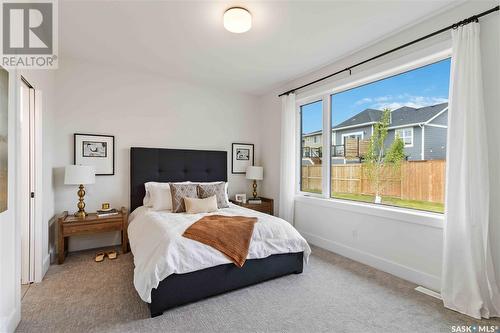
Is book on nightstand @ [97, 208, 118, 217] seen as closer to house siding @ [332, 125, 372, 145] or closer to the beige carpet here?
the beige carpet

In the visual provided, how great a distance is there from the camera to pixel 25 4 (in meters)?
2.13

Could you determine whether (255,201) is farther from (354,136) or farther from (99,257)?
(99,257)

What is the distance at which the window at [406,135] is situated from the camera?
283 centimetres

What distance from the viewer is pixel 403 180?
9.50 ft

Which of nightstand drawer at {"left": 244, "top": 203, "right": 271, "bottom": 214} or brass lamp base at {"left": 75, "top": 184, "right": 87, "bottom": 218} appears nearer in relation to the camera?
brass lamp base at {"left": 75, "top": 184, "right": 87, "bottom": 218}

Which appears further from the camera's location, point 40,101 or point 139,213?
point 139,213

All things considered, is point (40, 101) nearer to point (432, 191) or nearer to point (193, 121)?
point (193, 121)

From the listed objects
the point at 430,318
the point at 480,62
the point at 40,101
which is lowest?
the point at 430,318

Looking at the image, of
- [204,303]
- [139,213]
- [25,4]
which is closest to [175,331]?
[204,303]

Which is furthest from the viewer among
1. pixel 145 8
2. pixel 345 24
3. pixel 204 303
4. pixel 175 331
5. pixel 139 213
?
pixel 139 213

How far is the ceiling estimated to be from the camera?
234 centimetres

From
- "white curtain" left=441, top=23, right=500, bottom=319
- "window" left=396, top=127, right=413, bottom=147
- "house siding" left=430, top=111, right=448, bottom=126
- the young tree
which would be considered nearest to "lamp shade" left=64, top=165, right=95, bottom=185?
the young tree

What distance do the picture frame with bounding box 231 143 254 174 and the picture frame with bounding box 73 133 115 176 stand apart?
80.1 inches

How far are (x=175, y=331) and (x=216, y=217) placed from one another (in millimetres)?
1266
